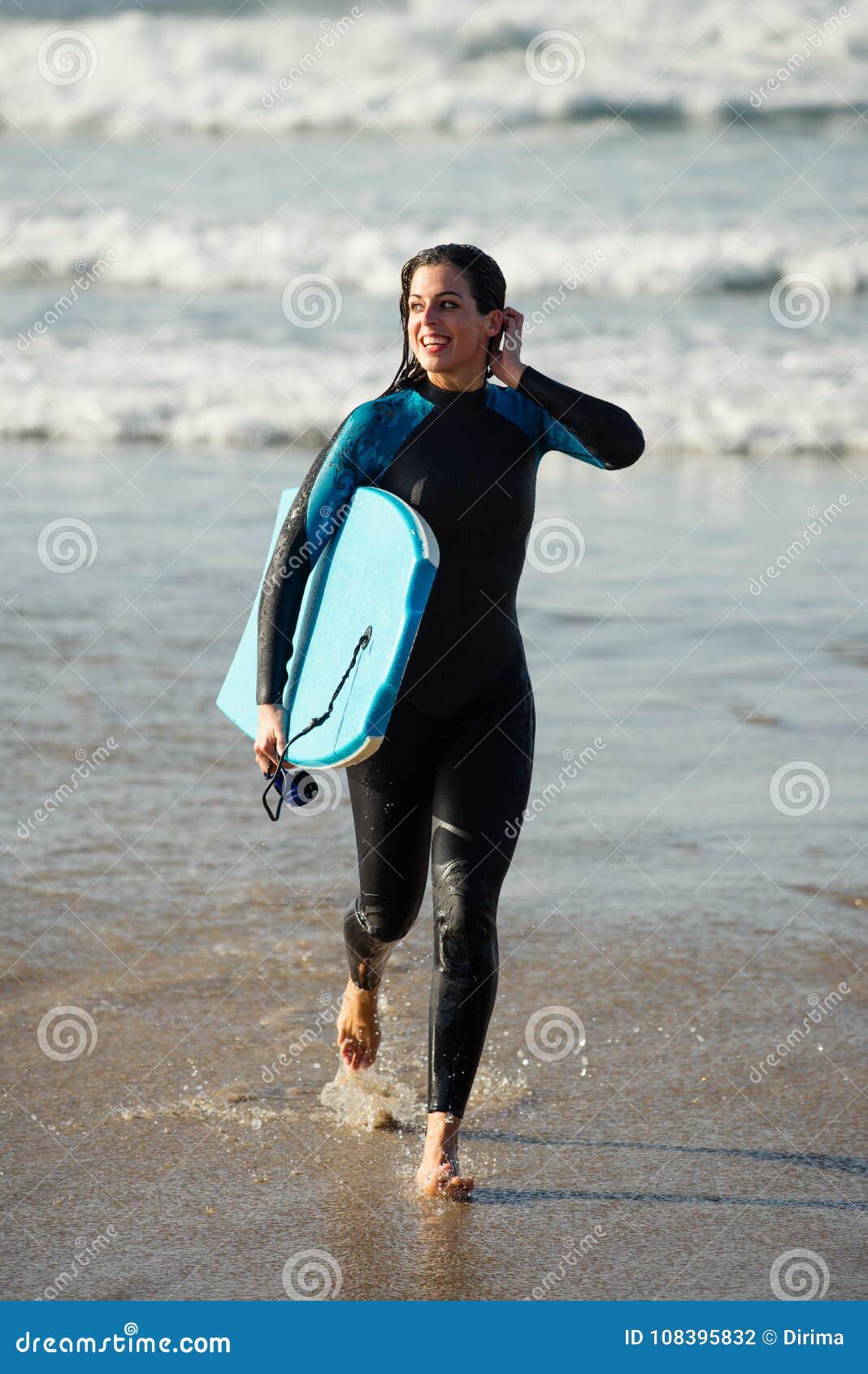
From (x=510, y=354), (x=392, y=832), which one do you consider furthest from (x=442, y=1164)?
(x=510, y=354)

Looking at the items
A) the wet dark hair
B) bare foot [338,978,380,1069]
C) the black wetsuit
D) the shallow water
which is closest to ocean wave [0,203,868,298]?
the shallow water

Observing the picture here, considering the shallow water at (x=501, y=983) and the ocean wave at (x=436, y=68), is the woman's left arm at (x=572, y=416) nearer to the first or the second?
the shallow water at (x=501, y=983)

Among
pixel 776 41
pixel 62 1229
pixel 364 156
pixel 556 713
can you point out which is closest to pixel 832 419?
pixel 556 713

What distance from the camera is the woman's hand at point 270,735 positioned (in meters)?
3.53

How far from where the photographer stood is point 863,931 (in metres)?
4.61

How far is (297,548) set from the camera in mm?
3484

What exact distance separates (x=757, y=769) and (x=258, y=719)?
2.83m

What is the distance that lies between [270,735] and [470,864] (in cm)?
52

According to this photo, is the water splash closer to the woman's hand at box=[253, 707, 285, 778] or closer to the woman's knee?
Answer: the woman's knee

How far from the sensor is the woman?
3.39 m

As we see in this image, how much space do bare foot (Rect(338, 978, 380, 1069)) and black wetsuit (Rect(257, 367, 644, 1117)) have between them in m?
0.39

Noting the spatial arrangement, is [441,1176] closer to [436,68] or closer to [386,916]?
[386,916]

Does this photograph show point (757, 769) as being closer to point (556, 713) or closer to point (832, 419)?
point (556, 713)

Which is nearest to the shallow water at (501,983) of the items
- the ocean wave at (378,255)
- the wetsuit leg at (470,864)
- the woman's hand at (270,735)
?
the wetsuit leg at (470,864)
